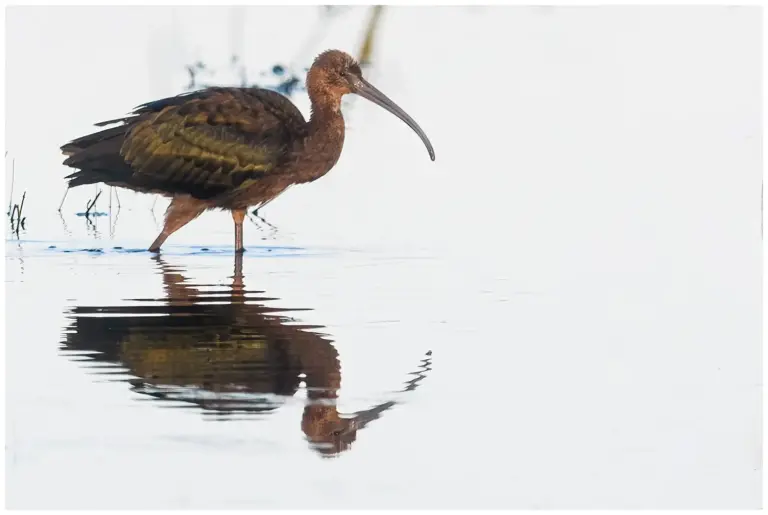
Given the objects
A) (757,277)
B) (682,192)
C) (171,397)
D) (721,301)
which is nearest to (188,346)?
(171,397)

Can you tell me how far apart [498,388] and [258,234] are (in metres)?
7.80

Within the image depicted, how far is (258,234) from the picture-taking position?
52.6 ft

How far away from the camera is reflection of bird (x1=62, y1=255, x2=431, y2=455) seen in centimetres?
794

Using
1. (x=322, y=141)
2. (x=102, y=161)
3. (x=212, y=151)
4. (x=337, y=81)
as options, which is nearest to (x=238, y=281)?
(x=212, y=151)

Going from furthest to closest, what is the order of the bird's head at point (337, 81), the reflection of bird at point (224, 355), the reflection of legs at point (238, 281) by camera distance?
the bird's head at point (337, 81), the reflection of legs at point (238, 281), the reflection of bird at point (224, 355)

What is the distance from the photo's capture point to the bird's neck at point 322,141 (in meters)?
14.7

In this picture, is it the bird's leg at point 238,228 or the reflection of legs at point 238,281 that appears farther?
the bird's leg at point 238,228

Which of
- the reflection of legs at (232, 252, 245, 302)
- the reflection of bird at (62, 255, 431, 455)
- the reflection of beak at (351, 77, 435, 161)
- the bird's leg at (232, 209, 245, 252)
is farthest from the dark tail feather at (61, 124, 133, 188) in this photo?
the reflection of bird at (62, 255, 431, 455)

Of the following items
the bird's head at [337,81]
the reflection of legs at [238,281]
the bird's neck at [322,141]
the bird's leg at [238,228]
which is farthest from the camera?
the bird's head at [337,81]

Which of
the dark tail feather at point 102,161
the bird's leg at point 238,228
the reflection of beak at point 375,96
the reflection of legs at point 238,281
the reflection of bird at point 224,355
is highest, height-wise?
the reflection of beak at point 375,96

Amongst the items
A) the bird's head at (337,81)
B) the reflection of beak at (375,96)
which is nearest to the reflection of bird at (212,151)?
the bird's head at (337,81)

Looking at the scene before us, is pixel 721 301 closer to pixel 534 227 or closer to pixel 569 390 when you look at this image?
pixel 569 390

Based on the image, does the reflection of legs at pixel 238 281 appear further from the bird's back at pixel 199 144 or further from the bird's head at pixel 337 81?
the bird's head at pixel 337 81

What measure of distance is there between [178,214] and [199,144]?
26.5 inches
